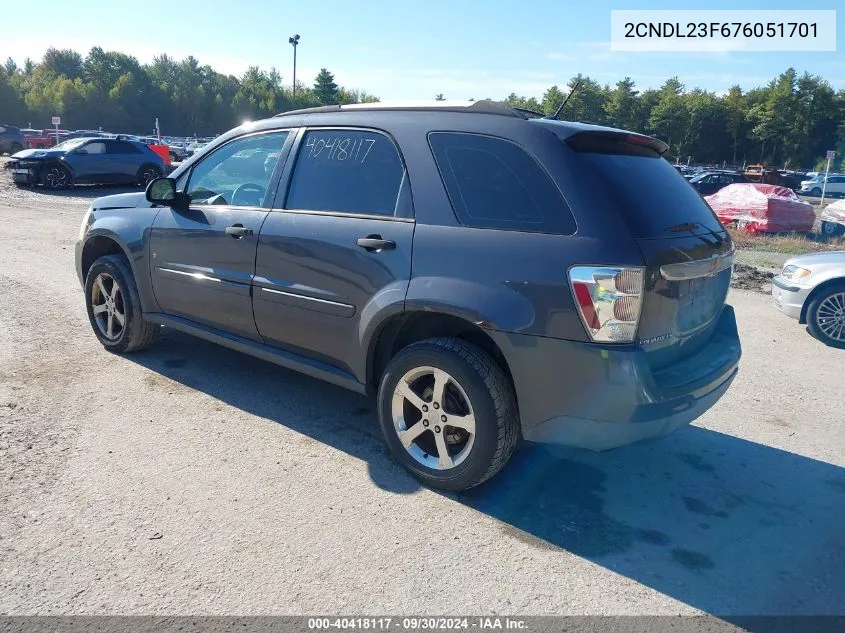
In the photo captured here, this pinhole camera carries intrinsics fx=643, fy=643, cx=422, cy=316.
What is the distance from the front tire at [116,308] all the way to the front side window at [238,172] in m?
0.97

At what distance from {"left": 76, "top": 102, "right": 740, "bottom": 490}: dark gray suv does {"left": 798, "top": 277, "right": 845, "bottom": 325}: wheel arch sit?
3794 mm

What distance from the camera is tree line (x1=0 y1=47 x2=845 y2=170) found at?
216 feet

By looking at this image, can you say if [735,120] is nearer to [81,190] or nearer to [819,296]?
[81,190]

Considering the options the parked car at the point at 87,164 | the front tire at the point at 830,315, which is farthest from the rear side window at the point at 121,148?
the front tire at the point at 830,315

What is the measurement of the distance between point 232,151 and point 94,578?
2845mm

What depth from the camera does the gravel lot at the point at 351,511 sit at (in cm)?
256

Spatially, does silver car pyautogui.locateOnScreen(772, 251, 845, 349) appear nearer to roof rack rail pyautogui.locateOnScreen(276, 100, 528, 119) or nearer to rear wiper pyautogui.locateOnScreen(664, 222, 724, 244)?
rear wiper pyautogui.locateOnScreen(664, 222, 724, 244)

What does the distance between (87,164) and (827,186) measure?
125 feet

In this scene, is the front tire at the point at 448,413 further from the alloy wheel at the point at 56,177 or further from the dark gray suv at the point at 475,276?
the alloy wheel at the point at 56,177

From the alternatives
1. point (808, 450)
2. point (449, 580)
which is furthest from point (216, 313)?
point (808, 450)

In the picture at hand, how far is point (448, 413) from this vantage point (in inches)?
127

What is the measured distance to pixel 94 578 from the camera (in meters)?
2.56

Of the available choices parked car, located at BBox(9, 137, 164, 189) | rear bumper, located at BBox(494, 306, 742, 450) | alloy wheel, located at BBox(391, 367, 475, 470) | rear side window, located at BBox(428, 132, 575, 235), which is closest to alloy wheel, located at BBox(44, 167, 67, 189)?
parked car, located at BBox(9, 137, 164, 189)

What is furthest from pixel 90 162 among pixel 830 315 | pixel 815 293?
pixel 830 315
